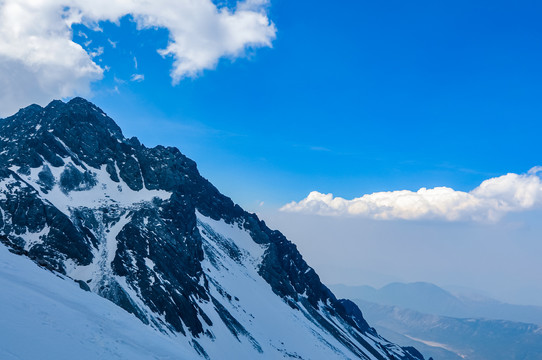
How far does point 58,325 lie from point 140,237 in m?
77.8

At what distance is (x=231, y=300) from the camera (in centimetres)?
11456

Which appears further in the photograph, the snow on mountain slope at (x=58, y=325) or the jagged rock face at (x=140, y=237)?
the jagged rock face at (x=140, y=237)

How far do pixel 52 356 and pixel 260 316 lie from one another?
106779 millimetres

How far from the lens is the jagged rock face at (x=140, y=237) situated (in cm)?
7844

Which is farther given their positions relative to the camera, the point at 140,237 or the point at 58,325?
the point at 140,237

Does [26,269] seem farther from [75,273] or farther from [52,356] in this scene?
[75,273]

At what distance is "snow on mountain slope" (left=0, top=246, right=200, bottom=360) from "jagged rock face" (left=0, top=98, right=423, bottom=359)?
34.7ft

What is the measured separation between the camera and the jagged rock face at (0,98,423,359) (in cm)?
7844

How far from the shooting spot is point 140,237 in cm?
9369

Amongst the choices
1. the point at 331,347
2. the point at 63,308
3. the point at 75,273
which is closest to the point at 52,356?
the point at 63,308

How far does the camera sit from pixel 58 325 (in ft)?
63.1

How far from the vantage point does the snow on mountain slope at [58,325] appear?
16.5 meters

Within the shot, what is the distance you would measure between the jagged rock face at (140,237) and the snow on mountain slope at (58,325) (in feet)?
34.7

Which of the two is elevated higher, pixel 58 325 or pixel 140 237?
pixel 140 237
